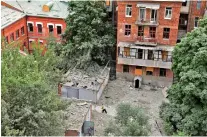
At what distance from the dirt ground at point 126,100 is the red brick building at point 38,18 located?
8665 millimetres

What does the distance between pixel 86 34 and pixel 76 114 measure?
9.50 m

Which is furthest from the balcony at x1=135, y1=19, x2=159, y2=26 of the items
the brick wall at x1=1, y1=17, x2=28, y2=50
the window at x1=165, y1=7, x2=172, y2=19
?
the brick wall at x1=1, y1=17, x2=28, y2=50

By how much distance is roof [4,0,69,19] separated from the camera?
38.6 m

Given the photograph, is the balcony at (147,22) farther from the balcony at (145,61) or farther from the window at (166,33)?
the balcony at (145,61)

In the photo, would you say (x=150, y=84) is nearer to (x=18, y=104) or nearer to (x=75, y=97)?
(x=75, y=97)

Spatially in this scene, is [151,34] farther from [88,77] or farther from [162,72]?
[88,77]

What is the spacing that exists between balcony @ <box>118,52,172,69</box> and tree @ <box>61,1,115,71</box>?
1.76 m

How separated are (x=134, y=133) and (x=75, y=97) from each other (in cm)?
1383

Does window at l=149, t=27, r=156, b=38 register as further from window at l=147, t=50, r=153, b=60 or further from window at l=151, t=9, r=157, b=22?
window at l=147, t=50, r=153, b=60

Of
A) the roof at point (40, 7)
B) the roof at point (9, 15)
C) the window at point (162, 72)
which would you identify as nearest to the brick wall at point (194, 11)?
the window at point (162, 72)

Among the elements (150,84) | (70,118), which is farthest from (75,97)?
(150,84)

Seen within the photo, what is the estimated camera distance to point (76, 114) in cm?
2769

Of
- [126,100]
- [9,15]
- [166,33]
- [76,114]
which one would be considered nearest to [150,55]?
[166,33]

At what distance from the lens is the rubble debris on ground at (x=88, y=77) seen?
32.8 meters
